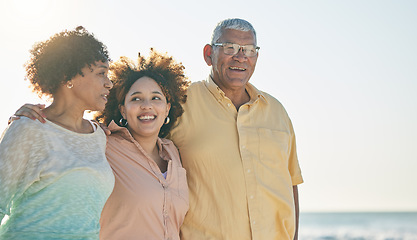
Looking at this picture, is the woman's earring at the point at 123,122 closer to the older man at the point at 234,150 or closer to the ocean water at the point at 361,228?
the older man at the point at 234,150

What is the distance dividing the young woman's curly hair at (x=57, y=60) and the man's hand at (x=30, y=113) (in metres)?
0.23

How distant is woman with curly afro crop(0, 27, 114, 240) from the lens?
9.77 feet

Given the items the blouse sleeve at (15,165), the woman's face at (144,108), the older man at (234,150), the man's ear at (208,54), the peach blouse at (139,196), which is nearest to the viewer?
the blouse sleeve at (15,165)

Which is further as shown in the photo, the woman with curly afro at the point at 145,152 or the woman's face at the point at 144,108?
the woman's face at the point at 144,108

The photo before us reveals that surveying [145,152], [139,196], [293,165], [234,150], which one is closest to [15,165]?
[139,196]

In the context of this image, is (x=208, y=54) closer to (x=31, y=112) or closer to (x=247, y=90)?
(x=247, y=90)

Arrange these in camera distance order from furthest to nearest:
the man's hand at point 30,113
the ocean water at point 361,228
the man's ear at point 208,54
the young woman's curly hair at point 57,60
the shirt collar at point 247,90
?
the ocean water at point 361,228 < the man's ear at point 208,54 < the shirt collar at point 247,90 < the young woman's curly hair at point 57,60 < the man's hand at point 30,113

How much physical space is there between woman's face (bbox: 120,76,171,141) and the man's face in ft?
1.99

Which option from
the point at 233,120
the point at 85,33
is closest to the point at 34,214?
the point at 85,33

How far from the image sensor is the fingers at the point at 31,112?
3.17 meters

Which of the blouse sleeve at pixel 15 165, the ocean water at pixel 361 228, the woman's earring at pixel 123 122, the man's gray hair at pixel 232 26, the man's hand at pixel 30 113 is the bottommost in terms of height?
the ocean water at pixel 361 228

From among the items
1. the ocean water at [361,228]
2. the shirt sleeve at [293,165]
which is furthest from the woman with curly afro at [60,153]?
the ocean water at [361,228]

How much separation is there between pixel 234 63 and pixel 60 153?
1917mm

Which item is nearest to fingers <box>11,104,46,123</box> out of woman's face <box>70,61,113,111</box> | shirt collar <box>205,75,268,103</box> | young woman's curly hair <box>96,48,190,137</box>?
woman's face <box>70,61,113,111</box>
